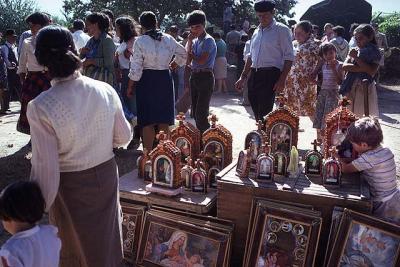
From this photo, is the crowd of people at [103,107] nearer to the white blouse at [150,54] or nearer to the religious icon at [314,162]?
the white blouse at [150,54]

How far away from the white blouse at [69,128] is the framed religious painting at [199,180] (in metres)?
0.98

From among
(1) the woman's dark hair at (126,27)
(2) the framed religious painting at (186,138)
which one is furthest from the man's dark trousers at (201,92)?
(2) the framed religious painting at (186,138)

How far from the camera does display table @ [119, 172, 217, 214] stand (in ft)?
9.53

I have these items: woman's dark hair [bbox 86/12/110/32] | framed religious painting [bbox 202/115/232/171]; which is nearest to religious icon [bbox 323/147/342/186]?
framed religious painting [bbox 202/115/232/171]

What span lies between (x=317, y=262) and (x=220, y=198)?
78 centimetres

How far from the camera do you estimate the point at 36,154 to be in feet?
6.23

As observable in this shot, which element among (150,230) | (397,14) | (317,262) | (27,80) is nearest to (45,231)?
(150,230)

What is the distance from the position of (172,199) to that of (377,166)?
1.44m

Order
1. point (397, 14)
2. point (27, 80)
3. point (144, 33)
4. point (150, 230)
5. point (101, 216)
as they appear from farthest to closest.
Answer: point (397, 14) < point (27, 80) < point (144, 33) < point (150, 230) < point (101, 216)

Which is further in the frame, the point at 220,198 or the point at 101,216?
the point at 220,198

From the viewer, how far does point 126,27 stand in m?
5.00

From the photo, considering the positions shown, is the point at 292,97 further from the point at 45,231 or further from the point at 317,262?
the point at 45,231

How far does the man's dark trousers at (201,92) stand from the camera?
5184 mm

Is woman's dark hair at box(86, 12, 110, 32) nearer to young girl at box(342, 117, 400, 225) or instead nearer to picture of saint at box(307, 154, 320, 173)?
picture of saint at box(307, 154, 320, 173)
